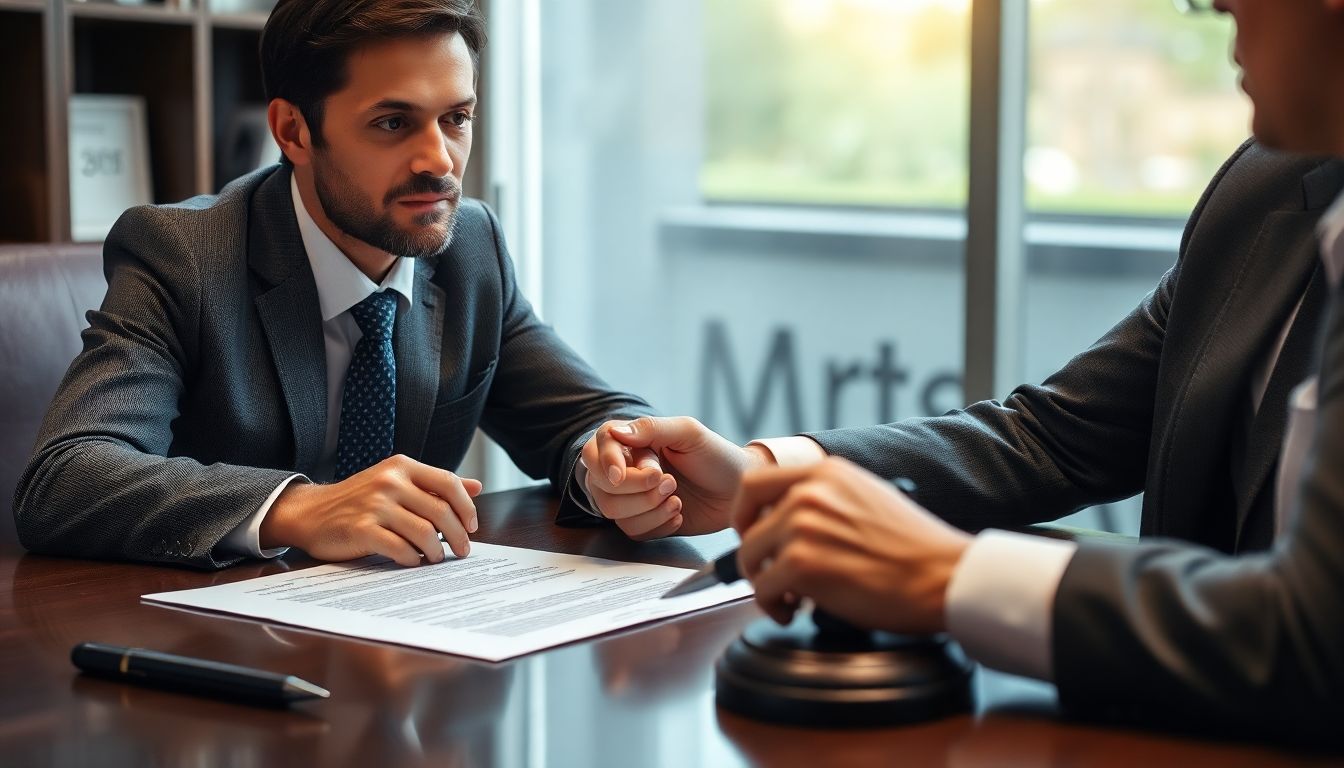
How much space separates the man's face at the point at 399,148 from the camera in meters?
2.00

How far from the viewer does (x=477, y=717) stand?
36.8 inches

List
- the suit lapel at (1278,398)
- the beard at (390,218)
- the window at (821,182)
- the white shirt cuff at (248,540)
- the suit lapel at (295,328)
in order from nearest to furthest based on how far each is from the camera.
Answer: the suit lapel at (1278,398)
the white shirt cuff at (248,540)
the suit lapel at (295,328)
the beard at (390,218)
the window at (821,182)

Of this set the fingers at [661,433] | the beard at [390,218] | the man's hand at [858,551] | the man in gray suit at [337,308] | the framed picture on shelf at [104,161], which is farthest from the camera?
the framed picture on shelf at [104,161]

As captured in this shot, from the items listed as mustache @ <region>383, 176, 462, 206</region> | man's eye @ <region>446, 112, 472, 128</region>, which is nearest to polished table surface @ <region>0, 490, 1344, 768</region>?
mustache @ <region>383, 176, 462, 206</region>

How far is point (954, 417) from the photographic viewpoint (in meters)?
1.67

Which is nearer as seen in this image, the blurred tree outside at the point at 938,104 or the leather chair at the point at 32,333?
the leather chair at the point at 32,333

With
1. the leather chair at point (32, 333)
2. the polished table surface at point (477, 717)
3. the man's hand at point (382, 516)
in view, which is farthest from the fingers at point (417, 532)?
the leather chair at point (32, 333)

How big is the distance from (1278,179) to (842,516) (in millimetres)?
770

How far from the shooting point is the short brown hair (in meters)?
2.00

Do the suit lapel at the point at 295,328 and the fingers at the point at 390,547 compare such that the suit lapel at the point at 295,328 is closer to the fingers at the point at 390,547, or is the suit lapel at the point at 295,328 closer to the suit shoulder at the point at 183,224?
the suit shoulder at the point at 183,224

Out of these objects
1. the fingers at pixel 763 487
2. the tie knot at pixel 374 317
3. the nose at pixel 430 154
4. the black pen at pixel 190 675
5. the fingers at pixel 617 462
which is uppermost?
the nose at pixel 430 154

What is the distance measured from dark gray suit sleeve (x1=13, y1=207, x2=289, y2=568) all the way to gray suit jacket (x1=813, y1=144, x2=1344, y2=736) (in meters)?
0.65

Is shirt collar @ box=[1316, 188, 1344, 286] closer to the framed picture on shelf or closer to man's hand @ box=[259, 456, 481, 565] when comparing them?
Result: man's hand @ box=[259, 456, 481, 565]

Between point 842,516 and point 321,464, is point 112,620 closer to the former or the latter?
point 842,516
